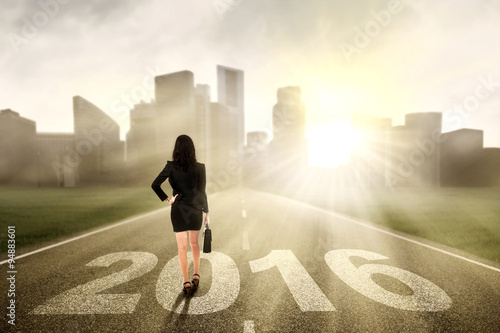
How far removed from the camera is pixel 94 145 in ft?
474

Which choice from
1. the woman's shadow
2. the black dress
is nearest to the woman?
the black dress

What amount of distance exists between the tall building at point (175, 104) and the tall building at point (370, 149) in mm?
87230

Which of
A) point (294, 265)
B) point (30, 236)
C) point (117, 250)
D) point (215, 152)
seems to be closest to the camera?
point (294, 265)

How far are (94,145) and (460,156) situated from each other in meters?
196

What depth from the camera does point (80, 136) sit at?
13725 cm

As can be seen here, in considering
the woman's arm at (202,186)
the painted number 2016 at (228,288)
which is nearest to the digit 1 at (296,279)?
the painted number 2016 at (228,288)

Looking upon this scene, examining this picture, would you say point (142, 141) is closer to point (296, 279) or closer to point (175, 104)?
point (175, 104)

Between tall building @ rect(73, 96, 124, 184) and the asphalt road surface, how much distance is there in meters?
156

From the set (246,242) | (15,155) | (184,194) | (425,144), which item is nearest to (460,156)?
(425,144)

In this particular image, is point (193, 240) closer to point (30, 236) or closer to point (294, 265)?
point (294, 265)

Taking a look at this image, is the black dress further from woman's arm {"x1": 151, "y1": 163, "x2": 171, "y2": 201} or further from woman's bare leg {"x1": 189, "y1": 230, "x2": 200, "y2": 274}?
woman's bare leg {"x1": 189, "y1": 230, "x2": 200, "y2": 274}

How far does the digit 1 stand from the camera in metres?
3.66

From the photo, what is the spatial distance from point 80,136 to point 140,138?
39238mm

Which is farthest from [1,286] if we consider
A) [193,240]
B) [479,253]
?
[479,253]
